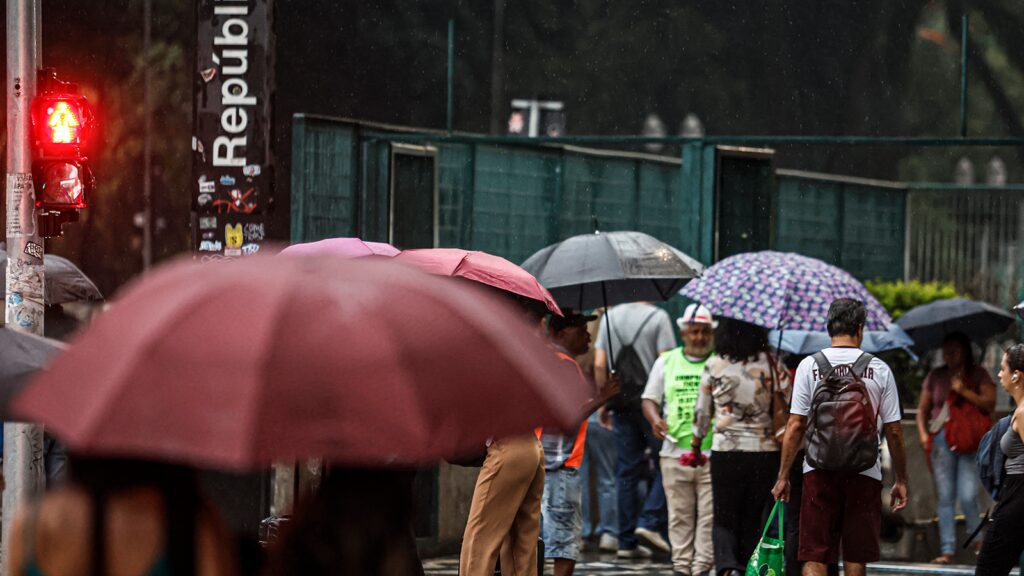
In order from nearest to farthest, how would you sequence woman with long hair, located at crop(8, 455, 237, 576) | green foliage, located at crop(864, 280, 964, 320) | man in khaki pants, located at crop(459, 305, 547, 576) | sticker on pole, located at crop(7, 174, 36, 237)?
1. woman with long hair, located at crop(8, 455, 237, 576)
2. man in khaki pants, located at crop(459, 305, 547, 576)
3. sticker on pole, located at crop(7, 174, 36, 237)
4. green foliage, located at crop(864, 280, 964, 320)

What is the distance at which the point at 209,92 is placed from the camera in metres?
12.3

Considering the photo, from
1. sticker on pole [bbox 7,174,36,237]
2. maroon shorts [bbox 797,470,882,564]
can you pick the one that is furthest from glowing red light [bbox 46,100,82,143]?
maroon shorts [bbox 797,470,882,564]

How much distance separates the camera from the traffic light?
11008 millimetres

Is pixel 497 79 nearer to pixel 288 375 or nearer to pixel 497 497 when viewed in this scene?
pixel 497 497

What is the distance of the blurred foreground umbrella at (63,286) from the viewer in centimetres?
1138

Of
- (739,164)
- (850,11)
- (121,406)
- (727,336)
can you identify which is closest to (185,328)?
(121,406)

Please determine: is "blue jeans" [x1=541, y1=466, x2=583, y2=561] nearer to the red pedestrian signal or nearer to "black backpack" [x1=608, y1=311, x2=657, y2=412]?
"black backpack" [x1=608, y1=311, x2=657, y2=412]

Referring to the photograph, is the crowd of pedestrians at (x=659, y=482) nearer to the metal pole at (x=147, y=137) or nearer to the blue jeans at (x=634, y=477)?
the blue jeans at (x=634, y=477)

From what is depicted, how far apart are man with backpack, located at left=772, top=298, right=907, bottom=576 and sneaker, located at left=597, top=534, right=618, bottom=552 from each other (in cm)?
377

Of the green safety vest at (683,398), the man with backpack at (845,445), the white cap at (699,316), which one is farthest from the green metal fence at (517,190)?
the man with backpack at (845,445)

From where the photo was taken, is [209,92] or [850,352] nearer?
[850,352]

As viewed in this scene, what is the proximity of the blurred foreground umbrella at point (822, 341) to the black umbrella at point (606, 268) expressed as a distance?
102 cm

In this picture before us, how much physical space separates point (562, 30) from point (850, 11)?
342 cm

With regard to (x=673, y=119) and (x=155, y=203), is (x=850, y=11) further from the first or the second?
(x=155, y=203)
